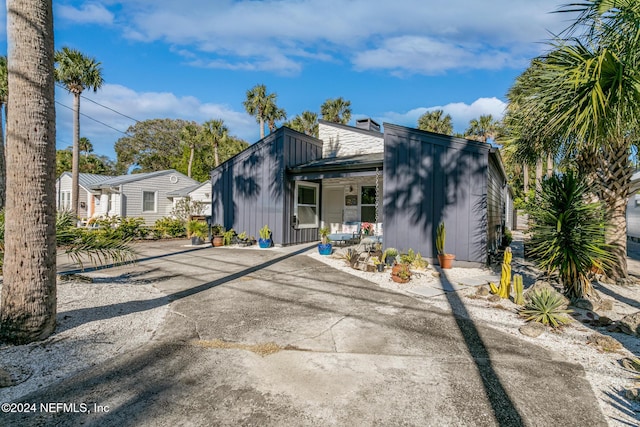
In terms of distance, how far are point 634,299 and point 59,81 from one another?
22517 millimetres

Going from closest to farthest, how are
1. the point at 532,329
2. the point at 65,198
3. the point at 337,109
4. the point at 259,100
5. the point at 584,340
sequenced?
the point at 584,340
the point at 532,329
the point at 65,198
the point at 259,100
the point at 337,109

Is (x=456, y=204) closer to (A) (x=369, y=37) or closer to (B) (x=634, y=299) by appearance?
(B) (x=634, y=299)

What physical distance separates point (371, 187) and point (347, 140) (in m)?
2.32

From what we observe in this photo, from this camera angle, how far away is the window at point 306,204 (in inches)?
485

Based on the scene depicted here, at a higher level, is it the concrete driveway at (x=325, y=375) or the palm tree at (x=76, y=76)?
the palm tree at (x=76, y=76)

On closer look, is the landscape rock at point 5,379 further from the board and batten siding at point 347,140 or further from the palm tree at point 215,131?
the palm tree at point 215,131

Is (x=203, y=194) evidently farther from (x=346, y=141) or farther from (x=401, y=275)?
(x=401, y=275)

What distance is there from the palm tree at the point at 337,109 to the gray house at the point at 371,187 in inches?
555

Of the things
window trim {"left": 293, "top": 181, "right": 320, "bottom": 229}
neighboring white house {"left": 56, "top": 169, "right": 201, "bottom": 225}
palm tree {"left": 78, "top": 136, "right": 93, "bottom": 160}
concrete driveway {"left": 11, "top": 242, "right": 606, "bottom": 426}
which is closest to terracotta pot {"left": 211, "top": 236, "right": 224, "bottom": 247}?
window trim {"left": 293, "top": 181, "right": 320, "bottom": 229}

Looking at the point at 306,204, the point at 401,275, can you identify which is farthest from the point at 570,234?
the point at 306,204

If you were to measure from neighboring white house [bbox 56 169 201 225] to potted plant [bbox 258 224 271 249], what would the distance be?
37.9 feet

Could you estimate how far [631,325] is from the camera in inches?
152

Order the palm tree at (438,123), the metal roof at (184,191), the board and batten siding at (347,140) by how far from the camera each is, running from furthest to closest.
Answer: the palm tree at (438,123)
the metal roof at (184,191)
the board and batten siding at (347,140)

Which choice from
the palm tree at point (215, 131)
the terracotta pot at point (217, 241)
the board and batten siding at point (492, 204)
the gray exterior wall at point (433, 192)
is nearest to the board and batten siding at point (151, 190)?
the palm tree at point (215, 131)
